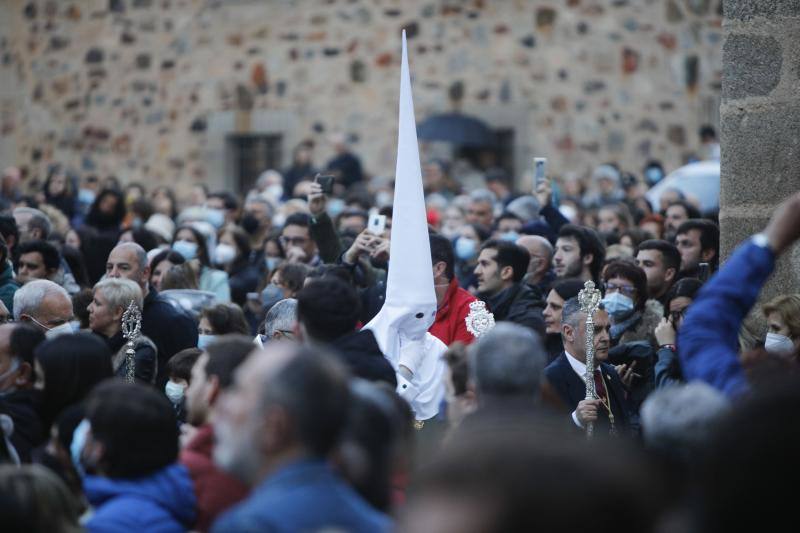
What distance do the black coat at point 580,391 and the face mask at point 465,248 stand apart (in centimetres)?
410

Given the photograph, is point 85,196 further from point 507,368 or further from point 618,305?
point 507,368

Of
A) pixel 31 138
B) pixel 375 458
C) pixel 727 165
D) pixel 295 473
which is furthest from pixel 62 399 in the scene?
pixel 31 138

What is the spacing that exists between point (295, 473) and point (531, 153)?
15.0 m

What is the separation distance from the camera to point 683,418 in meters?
3.51

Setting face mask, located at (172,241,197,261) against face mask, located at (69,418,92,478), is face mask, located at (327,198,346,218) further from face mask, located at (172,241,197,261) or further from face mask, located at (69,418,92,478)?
face mask, located at (69,418,92,478)

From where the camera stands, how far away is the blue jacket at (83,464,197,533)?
3.76 m

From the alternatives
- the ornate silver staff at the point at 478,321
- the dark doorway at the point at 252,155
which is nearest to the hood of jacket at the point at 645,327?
the ornate silver staff at the point at 478,321

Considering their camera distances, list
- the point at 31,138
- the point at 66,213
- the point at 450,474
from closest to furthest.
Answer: the point at 450,474 → the point at 66,213 → the point at 31,138

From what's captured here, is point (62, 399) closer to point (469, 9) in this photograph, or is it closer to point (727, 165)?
point (727, 165)

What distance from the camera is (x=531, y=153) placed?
58.3 ft

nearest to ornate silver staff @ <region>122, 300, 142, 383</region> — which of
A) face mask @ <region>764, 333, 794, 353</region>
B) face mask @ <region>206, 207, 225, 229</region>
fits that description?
face mask @ <region>764, 333, 794, 353</region>

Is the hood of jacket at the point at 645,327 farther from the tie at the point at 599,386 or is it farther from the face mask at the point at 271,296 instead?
the face mask at the point at 271,296

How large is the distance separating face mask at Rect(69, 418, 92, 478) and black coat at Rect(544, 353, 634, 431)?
7.70ft

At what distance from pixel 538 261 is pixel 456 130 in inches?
356
